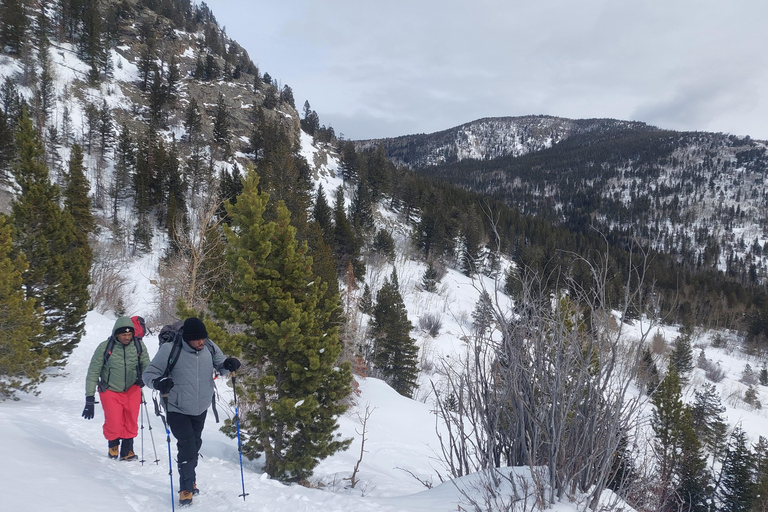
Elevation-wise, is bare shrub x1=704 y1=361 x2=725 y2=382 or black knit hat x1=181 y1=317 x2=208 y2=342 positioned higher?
black knit hat x1=181 y1=317 x2=208 y2=342

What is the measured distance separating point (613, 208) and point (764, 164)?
71.1 meters

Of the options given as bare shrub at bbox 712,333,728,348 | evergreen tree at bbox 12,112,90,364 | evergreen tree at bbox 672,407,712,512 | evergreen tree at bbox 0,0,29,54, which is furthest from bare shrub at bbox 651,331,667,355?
bare shrub at bbox 712,333,728,348

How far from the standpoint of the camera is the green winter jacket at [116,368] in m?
4.55

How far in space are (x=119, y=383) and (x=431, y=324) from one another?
31432 millimetres

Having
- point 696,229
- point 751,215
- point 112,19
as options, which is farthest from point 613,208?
point 112,19

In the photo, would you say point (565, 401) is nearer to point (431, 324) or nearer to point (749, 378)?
point (431, 324)

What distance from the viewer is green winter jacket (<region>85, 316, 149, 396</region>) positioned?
4.55m

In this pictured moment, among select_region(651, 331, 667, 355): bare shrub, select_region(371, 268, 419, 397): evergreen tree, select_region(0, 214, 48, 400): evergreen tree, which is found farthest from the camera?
select_region(371, 268, 419, 397): evergreen tree

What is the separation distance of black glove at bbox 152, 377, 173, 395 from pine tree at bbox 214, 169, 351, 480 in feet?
10.1

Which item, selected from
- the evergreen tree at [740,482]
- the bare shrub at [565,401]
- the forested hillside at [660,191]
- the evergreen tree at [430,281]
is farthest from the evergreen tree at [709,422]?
the forested hillside at [660,191]

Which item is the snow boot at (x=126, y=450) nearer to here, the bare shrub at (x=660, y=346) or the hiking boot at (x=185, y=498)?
the hiking boot at (x=185, y=498)

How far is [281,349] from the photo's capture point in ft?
23.2

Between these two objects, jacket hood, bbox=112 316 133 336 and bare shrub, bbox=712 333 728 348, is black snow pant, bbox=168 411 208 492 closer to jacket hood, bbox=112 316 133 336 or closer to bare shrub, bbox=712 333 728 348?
jacket hood, bbox=112 316 133 336

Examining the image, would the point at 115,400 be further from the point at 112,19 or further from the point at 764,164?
the point at 764,164
